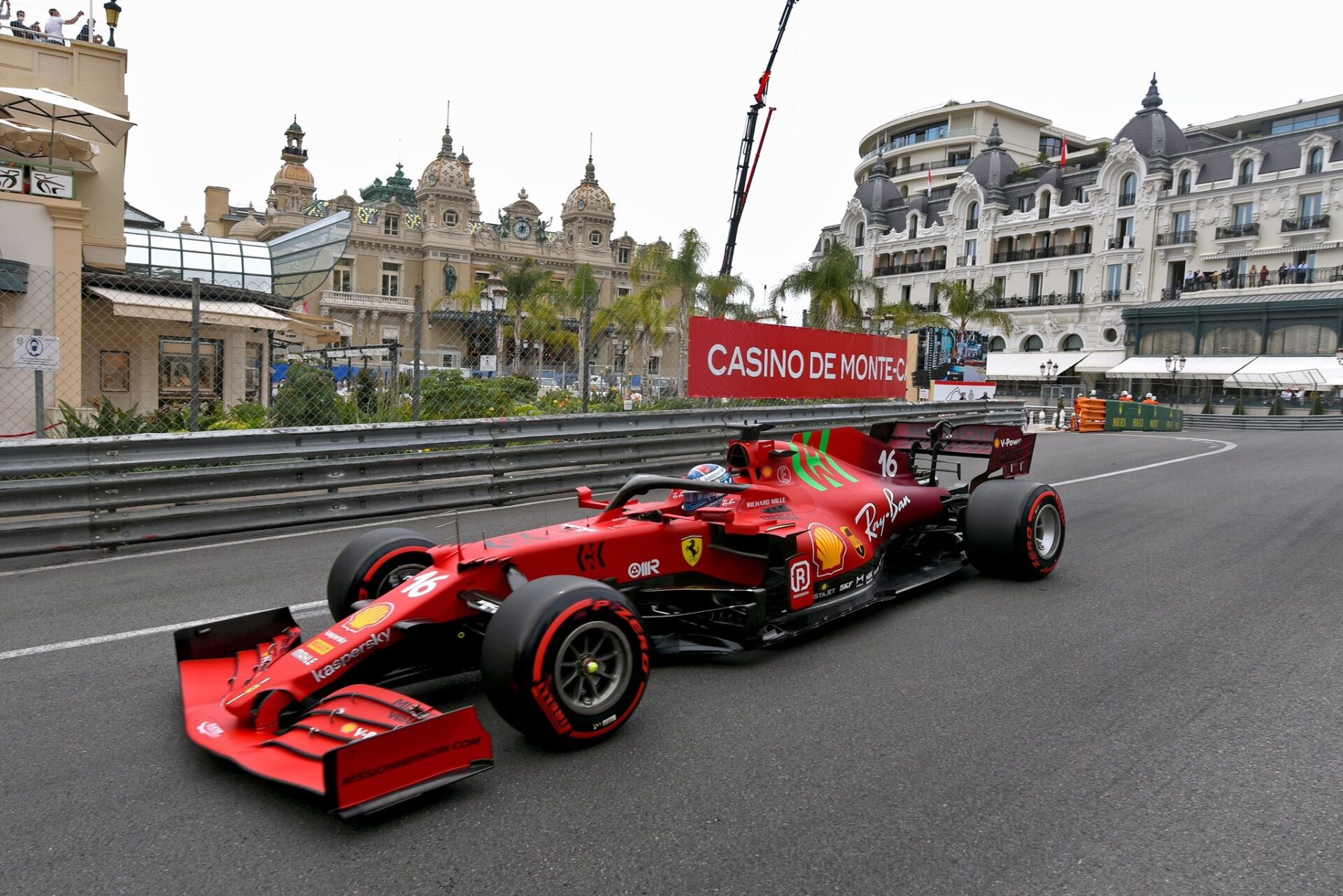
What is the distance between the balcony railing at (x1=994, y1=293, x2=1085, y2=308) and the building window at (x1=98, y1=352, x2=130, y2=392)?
180 ft

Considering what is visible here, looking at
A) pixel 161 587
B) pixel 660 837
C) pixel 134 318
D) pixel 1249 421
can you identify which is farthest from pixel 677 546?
pixel 1249 421

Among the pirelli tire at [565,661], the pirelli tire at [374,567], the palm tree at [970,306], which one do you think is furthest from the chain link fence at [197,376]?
the palm tree at [970,306]

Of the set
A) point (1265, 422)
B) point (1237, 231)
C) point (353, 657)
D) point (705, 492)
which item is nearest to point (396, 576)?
point (353, 657)

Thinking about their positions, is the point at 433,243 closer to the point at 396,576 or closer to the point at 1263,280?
the point at 1263,280

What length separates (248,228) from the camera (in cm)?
7456

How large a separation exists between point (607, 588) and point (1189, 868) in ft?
7.29

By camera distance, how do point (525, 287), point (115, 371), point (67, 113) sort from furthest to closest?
point (525, 287) < point (115, 371) < point (67, 113)

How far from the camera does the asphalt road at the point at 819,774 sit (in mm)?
2684

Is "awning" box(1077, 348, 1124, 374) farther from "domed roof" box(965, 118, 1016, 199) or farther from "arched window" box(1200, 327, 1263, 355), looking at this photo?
"domed roof" box(965, 118, 1016, 199)

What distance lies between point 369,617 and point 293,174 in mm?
80373

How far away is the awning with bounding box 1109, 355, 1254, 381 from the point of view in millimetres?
48781

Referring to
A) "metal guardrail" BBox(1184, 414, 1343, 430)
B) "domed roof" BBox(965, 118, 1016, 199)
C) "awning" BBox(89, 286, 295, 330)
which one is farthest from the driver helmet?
"domed roof" BBox(965, 118, 1016, 199)

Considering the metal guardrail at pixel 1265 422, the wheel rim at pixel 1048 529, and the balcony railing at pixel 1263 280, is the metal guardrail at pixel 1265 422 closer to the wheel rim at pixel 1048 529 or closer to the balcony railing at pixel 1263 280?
the balcony railing at pixel 1263 280

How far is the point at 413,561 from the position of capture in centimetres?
450
